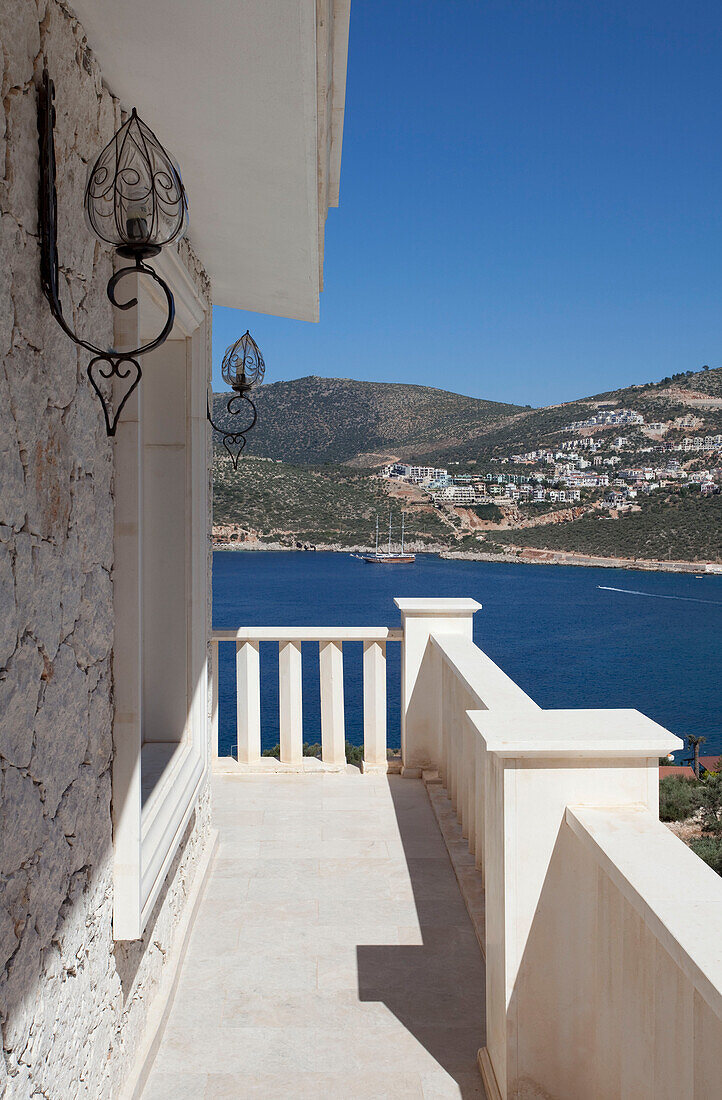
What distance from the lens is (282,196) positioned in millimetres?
2338

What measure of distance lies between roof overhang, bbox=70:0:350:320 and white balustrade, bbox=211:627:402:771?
6.69 ft

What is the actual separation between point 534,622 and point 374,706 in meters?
35.2

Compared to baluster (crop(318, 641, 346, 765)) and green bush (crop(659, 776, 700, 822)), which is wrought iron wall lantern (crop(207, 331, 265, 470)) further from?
green bush (crop(659, 776, 700, 822))

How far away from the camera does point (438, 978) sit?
243cm

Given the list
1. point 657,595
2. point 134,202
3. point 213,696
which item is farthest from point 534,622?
point 134,202

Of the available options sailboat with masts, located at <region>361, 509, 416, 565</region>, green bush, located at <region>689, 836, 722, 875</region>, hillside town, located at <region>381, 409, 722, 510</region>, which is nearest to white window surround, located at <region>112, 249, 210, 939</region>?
green bush, located at <region>689, 836, 722, 875</region>

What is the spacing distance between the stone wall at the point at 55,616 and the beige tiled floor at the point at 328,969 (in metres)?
0.41

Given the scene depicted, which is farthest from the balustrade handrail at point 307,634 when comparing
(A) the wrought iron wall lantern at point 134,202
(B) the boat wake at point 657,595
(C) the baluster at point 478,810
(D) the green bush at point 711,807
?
(B) the boat wake at point 657,595

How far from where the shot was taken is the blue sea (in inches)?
1107

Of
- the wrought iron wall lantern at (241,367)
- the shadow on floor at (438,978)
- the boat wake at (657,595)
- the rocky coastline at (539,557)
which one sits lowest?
the boat wake at (657,595)

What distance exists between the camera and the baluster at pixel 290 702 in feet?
13.9

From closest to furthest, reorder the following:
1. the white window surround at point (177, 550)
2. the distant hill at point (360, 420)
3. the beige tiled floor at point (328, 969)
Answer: the beige tiled floor at point (328, 969) → the white window surround at point (177, 550) → the distant hill at point (360, 420)

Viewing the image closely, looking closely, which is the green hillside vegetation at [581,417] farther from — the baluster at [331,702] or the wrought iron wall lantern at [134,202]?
the wrought iron wall lantern at [134,202]

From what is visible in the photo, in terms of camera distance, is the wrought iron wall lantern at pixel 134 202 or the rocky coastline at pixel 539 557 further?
the rocky coastline at pixel 539 557
